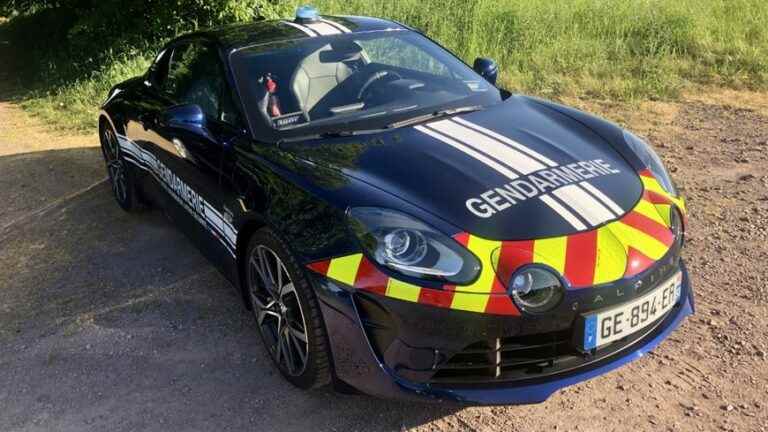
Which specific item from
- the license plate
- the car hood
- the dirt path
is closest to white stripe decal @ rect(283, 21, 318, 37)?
the car hood

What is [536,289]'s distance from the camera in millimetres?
2340

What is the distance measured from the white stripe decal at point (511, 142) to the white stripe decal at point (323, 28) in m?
0.97

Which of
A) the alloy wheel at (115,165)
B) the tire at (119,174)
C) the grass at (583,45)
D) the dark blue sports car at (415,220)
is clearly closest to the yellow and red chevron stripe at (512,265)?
the dark blue sports car at (415,220)

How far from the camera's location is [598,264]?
238cm

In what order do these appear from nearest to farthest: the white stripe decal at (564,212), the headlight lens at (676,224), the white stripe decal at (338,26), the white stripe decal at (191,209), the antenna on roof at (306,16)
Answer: the white stripe decal at (564,212)
the headlight lens at (676,224)
the white stripe decal at (191,209)
the white stripe decal at (338,26)
the antenna on roof at (306,16)

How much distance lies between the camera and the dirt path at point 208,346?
9.04 ft

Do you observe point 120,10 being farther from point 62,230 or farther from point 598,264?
point 598,264

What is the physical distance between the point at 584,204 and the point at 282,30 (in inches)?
82.6

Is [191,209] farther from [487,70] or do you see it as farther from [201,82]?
[487,70]

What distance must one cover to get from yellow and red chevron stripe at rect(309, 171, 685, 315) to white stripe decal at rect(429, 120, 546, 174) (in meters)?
0.45

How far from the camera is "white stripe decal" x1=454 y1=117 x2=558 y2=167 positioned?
9.45 ft

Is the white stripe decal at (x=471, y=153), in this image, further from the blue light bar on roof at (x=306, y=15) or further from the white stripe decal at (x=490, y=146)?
the blue light bar on roof at (x=306, y=15)

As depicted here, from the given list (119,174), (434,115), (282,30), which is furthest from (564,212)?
(119,174)

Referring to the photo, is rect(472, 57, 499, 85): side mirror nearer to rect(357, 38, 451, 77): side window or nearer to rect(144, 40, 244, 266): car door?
rect(357, 38, 451, 77): side window
